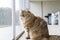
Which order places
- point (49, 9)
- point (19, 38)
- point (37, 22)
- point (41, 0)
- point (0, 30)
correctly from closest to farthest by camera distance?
point (37, 22), point (0, 30), point (19, 38), point (41, 0), point (49, 9)

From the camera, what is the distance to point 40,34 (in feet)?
3.21

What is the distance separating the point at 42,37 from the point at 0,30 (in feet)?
1.18

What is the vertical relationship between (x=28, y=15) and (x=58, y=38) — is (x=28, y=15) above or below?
above

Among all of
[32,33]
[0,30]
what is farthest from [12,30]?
[32,33]

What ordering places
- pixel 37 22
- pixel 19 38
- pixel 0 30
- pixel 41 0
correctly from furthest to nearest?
pixel 41 0 → pixel 19 38 → pixel 0 30 → pixel 37 22

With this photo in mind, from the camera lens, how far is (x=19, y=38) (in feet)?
4.95

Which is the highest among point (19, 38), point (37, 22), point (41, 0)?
point (41, 0)

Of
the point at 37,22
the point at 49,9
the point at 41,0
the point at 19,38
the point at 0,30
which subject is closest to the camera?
the point at 37,22

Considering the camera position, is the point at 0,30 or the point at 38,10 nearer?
the point at 0,30

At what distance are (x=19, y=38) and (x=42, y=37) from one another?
56cm

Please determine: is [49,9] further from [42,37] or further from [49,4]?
[42,37]

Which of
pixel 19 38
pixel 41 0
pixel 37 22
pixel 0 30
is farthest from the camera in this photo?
pixel 41 0

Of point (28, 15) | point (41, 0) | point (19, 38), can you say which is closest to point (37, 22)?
point (28, 15)

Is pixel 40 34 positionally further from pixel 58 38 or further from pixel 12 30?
pixel 12 30
